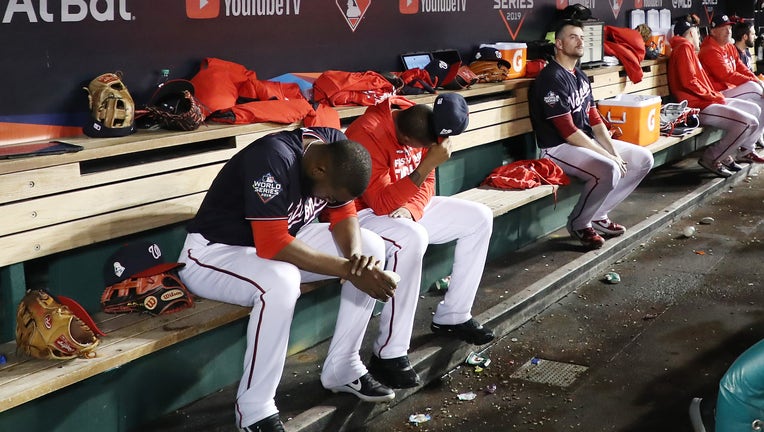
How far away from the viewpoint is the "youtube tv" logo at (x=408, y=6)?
6.01 meters

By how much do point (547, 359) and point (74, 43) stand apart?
8.35ft

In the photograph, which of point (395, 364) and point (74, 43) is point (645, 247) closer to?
point (395, 364)

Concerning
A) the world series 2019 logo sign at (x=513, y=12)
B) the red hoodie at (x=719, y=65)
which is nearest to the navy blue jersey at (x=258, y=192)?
the world series 2019 logo sign at (x=513, y=12)

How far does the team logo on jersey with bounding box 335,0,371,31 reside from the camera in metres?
5.53

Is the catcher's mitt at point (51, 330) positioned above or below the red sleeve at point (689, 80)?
below

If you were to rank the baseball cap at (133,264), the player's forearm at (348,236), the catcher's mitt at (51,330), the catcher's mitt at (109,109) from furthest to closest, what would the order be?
the catcher's mitt at (109,109) < the player's forearm at (348,236) < the baseball cap at (133,264) < the catcher's mitt at (51,330)

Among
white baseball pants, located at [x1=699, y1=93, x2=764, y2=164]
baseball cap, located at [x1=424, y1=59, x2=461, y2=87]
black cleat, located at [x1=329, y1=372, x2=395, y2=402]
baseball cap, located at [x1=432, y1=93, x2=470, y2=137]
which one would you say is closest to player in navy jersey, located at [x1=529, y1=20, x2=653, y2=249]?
baseball cap, located at [x1=424, y1=59, x2=461, y2=87]

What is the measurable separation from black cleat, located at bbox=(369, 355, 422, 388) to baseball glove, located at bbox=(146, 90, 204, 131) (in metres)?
1.29

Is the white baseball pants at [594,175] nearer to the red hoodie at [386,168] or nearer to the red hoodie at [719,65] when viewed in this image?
the red hoodie at [386,168]

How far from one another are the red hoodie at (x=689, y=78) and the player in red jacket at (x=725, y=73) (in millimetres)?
382

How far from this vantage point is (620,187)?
249 inches

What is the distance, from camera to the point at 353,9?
5621 mm

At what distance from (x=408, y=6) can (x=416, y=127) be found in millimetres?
2074

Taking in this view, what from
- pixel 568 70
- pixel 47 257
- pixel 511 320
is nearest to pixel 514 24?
pixel 568 70
